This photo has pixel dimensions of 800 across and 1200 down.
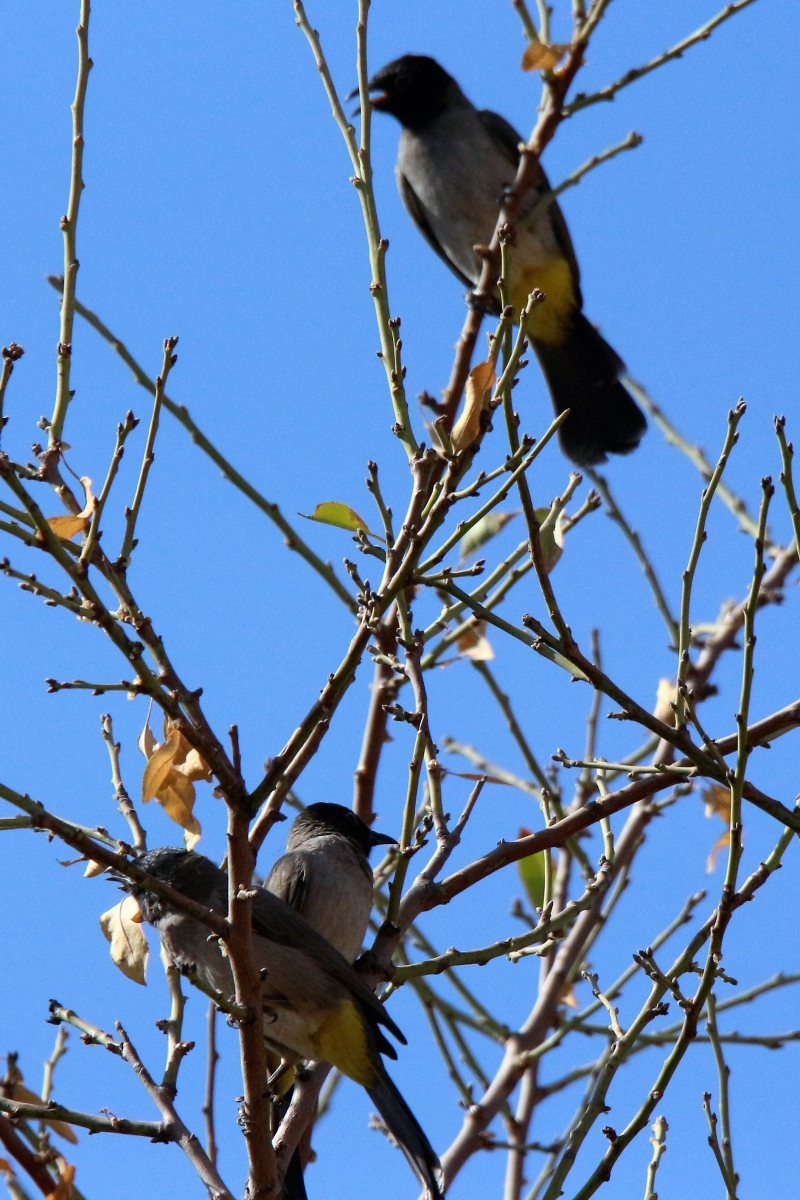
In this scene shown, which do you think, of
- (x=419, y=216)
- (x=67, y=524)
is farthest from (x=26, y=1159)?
(x=419, y=216)

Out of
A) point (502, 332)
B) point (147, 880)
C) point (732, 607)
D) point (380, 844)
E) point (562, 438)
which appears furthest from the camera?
point (562, 438)

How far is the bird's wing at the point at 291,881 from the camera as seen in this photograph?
4715 millimetres

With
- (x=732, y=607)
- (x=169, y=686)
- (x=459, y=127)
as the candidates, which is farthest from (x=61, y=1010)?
(x=459, y=127)

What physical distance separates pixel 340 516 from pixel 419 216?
17.5 ft

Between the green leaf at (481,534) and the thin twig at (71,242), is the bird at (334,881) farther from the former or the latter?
the thin twig at (71,242)

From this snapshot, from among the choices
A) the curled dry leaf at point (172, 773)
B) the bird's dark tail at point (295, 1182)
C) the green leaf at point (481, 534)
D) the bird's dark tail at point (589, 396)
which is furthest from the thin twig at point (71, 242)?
the bird's dark tail at point (589, 396)

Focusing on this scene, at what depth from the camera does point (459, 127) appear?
7.49 m

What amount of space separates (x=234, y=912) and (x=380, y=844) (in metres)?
2.78

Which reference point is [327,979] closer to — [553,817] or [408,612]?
[553,817]

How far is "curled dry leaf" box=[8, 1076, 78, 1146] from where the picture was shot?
284 cm

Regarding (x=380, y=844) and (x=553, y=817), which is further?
(x=380, y=844)

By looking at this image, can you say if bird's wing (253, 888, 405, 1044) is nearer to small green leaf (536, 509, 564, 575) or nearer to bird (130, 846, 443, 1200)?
bird (130, 846, 443, 1200)

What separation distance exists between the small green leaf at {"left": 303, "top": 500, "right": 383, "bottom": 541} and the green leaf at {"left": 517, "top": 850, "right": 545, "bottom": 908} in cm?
213

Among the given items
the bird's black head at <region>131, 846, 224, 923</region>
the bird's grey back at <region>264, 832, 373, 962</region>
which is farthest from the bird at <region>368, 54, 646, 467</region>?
the bird's black head at <region>131, 846, 224, 923</region>
